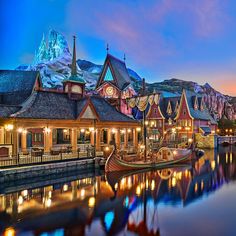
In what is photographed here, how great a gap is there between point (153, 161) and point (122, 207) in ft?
51.1

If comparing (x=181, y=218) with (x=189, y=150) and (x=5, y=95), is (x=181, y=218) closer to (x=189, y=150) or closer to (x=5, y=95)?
(x=189, y=150)

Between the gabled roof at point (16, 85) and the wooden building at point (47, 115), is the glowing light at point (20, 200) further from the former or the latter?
the gabled roof at point (16, 85)

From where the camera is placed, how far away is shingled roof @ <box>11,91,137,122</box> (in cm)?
2704

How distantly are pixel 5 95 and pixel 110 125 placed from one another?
17.5 metres

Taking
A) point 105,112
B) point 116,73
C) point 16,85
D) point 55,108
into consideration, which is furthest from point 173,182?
point 116,73

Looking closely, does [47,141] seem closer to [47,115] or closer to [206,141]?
[47,115]

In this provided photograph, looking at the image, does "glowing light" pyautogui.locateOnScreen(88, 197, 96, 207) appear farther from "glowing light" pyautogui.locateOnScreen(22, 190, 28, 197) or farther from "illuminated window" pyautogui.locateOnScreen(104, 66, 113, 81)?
"illuminated window" pyautogui.locateOnScreen(104, 66, 113, 81)

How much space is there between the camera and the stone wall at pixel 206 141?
193ft

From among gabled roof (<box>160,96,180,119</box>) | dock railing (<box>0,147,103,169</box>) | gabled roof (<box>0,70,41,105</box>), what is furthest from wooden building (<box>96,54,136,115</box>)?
dock railing (<box>0,147,103,169</box>)

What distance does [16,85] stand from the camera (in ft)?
132

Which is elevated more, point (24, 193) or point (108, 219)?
point (24, 193)

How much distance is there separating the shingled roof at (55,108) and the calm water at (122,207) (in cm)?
844

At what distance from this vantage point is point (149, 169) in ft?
99.3

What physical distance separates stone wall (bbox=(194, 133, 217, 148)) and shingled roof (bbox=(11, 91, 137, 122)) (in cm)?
3040
